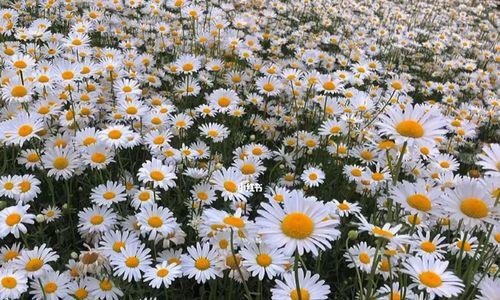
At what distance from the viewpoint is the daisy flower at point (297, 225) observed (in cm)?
165


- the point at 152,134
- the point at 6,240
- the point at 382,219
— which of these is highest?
the point at 152,134

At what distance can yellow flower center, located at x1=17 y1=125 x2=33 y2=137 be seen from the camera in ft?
10.00

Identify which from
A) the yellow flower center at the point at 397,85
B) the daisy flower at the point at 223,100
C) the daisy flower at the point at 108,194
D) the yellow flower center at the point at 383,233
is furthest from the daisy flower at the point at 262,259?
the yellow flower center at the point at 397,85

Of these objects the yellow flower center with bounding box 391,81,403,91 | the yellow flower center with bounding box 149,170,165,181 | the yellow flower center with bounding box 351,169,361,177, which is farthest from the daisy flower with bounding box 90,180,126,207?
the yellow flower center with bounding box 391,81,403,91

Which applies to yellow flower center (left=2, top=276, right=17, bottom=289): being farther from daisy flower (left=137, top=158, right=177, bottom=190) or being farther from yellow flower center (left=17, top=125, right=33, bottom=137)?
yellow flower center (left=17, top=125, right=33, bottom=137)

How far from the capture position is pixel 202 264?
246cm

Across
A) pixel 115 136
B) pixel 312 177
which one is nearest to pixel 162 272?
pixel 115 136

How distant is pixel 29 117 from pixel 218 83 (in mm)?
2311

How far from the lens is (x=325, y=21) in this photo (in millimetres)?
8086

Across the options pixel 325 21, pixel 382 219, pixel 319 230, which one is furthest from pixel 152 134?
pixel 325 21

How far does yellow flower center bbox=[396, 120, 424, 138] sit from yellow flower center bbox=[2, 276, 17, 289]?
1939 millimetres

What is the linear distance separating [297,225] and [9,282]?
1.48 m

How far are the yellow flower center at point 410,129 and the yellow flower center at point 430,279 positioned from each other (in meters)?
0.62

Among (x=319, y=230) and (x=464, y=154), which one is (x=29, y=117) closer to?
(x=319, y=230)
